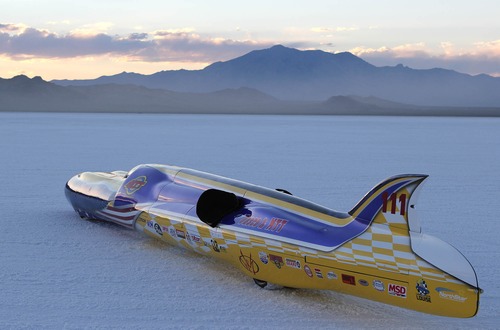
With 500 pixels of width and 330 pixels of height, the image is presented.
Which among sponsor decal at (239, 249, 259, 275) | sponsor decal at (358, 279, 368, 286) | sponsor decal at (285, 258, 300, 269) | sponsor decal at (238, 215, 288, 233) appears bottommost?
sponsor decal at (239, 249, 259, 275)

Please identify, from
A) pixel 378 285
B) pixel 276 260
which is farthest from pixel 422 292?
pixel 276 260

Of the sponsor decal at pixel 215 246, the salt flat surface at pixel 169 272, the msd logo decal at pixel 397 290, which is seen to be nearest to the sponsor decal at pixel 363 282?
the msd logo decal at pixel 397 290

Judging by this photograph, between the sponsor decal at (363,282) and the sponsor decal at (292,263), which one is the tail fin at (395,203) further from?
the sponsor decal at (292,263)

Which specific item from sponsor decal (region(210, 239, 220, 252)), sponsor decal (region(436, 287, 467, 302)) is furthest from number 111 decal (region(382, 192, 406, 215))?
sponsor decal (region(210, 239, 220, 252))

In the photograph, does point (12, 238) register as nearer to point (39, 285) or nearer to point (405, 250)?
point (39, 285)

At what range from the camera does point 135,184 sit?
8703 mm

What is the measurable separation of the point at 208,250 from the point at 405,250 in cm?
244

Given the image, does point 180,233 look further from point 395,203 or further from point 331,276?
point 395,203

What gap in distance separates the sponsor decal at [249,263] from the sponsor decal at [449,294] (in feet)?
6.65

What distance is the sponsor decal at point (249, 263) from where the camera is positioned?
259 inches

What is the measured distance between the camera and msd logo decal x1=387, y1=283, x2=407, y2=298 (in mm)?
5438

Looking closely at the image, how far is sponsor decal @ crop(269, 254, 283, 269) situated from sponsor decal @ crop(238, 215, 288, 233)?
0.27 metres

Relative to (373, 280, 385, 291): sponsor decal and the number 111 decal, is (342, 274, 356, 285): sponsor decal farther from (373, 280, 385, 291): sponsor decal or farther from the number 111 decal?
the number 111 decal

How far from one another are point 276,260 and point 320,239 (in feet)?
1.83
